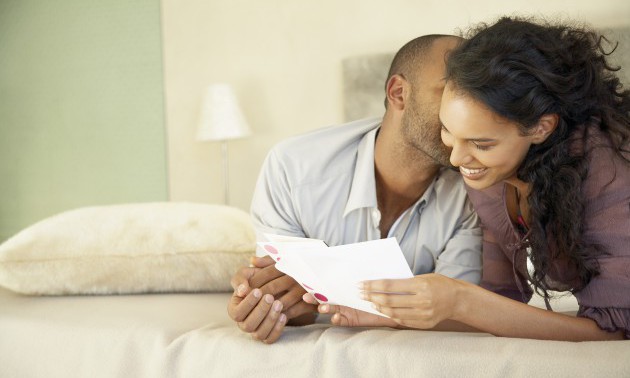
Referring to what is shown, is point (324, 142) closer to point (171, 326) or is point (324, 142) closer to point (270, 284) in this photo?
point (270, 284)

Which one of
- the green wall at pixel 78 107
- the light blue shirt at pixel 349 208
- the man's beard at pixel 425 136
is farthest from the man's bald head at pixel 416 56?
the green wall at pixel 78 107

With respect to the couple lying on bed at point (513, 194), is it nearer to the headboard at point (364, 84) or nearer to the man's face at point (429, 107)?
the man's face at point (429, 107)

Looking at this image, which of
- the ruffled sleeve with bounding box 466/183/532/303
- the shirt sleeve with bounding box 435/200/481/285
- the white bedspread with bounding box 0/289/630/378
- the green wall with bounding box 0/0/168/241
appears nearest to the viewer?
the white bedspread with bounding box 0/289/630/378

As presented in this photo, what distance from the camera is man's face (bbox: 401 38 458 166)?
1776 mm

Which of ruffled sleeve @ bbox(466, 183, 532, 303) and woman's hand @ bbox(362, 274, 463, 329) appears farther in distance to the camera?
ruffled sleeve @ bbox(466, 183, 532, 303)

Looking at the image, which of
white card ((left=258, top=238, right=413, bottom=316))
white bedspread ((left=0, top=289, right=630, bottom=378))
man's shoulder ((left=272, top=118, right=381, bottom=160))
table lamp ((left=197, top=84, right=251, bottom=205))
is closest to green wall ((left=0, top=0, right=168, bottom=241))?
table lamp ((left=197, top=84, right=251, bottom=205))

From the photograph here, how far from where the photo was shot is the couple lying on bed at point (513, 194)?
1.40m

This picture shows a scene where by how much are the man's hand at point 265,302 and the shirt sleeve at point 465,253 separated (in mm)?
369

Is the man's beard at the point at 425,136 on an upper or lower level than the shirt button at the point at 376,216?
upper

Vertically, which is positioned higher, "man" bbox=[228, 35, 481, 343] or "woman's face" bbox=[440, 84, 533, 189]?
"woman's face" bbox=[440, 84, 533, 189]

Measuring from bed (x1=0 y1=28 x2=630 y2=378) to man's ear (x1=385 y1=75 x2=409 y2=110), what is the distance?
1.95 feet

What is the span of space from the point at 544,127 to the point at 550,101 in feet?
0.19

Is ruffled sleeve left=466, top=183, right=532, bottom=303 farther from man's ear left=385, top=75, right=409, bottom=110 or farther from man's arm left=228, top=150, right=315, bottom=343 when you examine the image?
man's arm left=228, top=150, right=315, bottom=343

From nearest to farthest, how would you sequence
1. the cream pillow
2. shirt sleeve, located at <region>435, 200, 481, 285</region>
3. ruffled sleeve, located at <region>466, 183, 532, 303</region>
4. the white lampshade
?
ruffled sleeve, located at <region>466, 183, 532, 303</region> → shirt sleeve, located at <region>435, 200, 481, 285</region> → the cream pillow → the white lampshade
